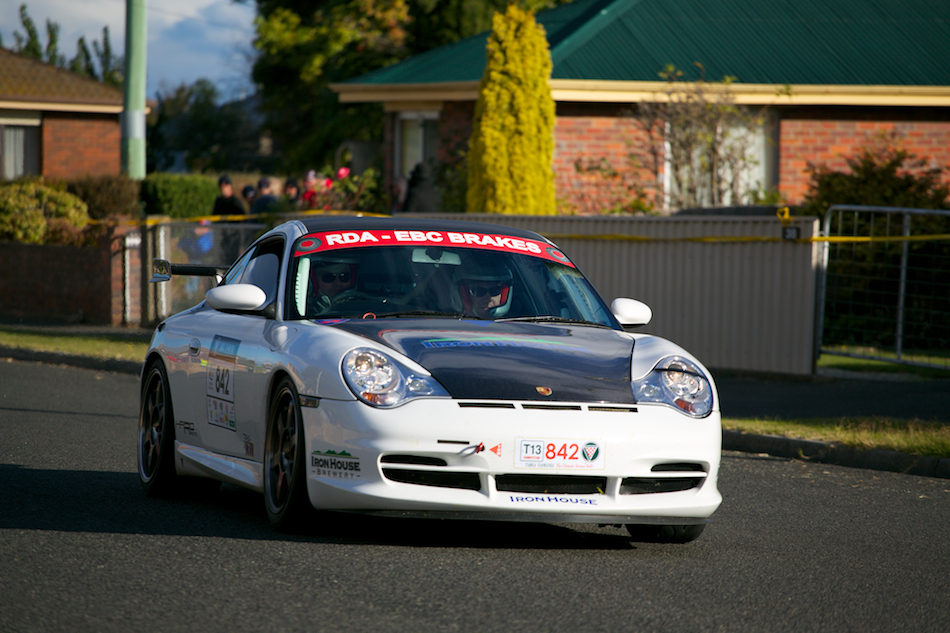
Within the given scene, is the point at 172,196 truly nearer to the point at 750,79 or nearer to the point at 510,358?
the point at 750,79

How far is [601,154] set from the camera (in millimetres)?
22484

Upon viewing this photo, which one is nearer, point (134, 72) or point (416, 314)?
point (416, 314)

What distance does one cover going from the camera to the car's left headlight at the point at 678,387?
5965mm

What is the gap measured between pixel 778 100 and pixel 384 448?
1816cm

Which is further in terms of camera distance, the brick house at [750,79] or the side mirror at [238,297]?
the brick house at [750,79]

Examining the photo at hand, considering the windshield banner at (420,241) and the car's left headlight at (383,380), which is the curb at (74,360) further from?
the car's left headlight at (383,380)

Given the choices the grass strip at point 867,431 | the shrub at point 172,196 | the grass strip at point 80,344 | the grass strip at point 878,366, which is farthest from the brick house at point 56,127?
the grass strip at point 867,431

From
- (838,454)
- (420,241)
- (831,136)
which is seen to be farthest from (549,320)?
(831,136)

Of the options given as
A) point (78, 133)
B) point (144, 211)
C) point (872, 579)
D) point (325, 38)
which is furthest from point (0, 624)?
point (325, 38)

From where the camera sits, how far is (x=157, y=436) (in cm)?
762

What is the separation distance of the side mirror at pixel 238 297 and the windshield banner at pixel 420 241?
0.33m

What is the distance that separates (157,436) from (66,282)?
14483 millimetres

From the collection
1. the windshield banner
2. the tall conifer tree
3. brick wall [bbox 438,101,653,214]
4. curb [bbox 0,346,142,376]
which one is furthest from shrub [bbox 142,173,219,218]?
the windshield banner

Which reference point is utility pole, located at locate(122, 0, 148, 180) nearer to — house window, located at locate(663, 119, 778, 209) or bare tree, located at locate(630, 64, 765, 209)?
bare tree, located at locate(630, 64, 765, 209)
